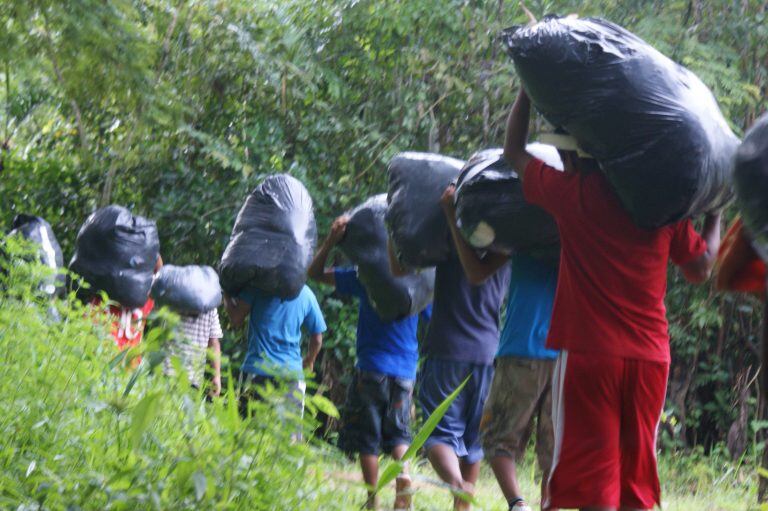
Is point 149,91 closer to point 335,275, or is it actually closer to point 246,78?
point 246,78

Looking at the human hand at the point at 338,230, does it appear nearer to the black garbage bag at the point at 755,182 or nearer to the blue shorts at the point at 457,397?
the blue shorts at the point at 457,397

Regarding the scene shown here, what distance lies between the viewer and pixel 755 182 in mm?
2736

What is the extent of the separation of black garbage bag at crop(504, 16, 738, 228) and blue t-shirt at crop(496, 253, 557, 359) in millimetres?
963

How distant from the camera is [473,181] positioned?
4.61 metres

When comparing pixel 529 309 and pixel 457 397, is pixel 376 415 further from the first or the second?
pixel 529 309

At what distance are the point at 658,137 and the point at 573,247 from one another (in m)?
0.46

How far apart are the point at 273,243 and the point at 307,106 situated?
13.7ft

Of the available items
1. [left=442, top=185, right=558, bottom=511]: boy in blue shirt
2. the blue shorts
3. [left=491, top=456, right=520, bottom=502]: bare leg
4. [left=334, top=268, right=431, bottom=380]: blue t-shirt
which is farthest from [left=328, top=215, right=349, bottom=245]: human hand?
[left=491, top=456, right=520, bottom=502]: bare leg

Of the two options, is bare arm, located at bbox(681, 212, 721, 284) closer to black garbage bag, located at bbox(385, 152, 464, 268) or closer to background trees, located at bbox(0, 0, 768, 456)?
black garbage bag, located at bbox(385, 152, 464, 268)

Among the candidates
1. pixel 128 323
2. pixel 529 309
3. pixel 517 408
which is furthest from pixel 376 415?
pixel 128 323

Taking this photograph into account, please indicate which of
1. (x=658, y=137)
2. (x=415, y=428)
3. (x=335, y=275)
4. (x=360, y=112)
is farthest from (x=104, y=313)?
(x=658, y=137)

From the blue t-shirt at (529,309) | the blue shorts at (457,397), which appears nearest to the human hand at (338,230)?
the blue shorts at (457,397)

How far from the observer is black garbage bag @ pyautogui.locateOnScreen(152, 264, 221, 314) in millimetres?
7727

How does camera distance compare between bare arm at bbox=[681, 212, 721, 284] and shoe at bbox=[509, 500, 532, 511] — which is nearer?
bare arm at bbox=[681, 212, 721, 284]
